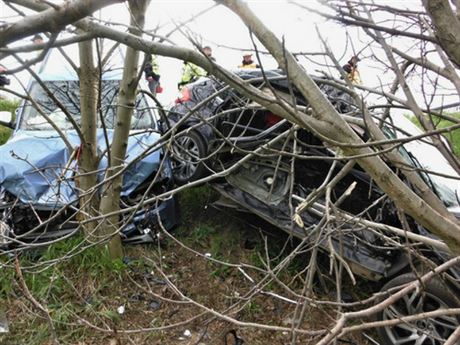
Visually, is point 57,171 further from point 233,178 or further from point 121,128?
point 233,178

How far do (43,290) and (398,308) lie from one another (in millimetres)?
3130

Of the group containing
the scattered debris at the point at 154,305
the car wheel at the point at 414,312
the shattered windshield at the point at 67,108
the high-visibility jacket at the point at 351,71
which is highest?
the high-visibility jacket at the point at 351,71

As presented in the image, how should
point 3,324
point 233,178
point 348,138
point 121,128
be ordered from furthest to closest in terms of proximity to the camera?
point 233,178 → point 121,128 → point 3,324 → point 348,138

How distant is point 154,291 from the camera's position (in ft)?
15.2

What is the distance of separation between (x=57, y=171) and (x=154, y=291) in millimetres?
1710

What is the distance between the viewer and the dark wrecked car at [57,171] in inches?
187

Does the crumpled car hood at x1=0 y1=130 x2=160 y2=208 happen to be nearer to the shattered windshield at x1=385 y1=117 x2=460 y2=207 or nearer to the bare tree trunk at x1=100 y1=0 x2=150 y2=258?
the bare tree trunk at x1=100 y1=0 x2=150 y2=258

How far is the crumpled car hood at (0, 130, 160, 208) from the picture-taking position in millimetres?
4852

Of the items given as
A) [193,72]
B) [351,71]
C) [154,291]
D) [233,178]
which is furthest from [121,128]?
[351,71]

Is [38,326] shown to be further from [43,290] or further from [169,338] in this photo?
[169,338]

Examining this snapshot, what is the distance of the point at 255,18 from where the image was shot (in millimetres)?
1744

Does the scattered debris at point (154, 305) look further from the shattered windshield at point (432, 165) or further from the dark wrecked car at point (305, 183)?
the shattered windshield at point (432, 165)

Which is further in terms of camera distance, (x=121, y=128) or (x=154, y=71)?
(x=154, y=71)

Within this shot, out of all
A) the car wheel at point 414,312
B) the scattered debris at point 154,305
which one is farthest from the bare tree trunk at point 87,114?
the car wheel at point 414,312
